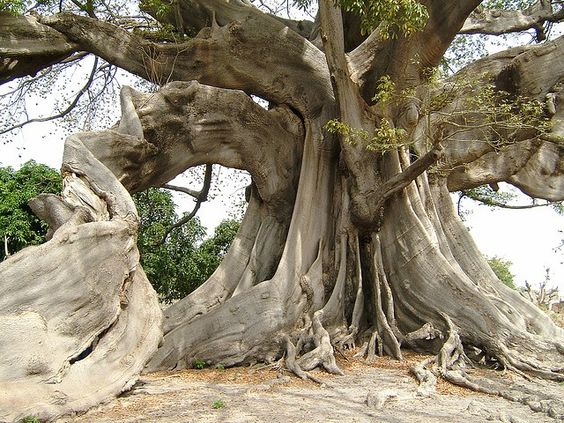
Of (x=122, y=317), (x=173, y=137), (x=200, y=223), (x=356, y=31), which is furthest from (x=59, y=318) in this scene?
(x=200, y=223)

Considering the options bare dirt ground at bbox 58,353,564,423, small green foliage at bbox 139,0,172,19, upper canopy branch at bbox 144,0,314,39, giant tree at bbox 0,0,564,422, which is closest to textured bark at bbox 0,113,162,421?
giant tree at bbox 0,0,564,422

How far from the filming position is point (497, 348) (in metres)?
6.27

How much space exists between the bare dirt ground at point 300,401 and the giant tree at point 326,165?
1.16ft

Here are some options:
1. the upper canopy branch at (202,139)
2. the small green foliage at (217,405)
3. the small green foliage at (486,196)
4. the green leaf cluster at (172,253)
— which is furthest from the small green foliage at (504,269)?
the small green foliage at (217,405)

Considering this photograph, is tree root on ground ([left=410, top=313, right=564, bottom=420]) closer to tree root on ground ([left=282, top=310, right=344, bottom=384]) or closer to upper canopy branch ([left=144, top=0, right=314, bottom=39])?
tree root on ground ([left=282, top=310, right=344, bottom=384])

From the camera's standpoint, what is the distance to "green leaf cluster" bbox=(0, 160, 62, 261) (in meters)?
12.8

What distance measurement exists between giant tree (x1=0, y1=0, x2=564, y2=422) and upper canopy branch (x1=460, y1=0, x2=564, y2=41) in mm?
2332

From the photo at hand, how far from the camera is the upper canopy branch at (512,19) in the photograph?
1001 centimetres

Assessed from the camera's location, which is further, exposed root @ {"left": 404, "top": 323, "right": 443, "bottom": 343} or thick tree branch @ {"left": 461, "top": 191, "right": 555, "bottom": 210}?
thick tree branch @ {"left": 461, "top": 191, "right": 555, "bottom": 210}

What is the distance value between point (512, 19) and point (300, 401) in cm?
866

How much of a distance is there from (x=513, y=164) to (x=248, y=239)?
4.49 m

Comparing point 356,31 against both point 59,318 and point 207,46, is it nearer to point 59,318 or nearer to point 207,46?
point 207,46

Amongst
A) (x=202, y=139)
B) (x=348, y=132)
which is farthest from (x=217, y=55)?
(x=348, y=132)

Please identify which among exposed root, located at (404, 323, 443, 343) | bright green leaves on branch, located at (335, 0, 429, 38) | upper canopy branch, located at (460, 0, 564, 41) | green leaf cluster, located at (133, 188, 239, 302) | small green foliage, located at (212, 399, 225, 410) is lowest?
small green foliage, located at (212, 399, 225, 410)
